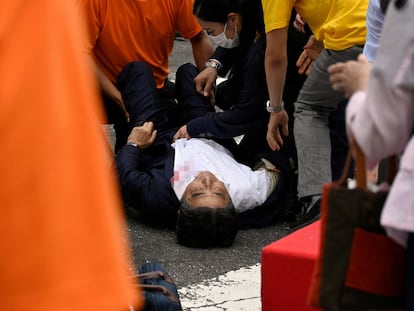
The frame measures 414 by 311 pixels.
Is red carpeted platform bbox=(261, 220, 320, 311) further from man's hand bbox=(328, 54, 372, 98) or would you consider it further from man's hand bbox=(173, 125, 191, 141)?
man's hand bbox=(173, 125, 191, 141)

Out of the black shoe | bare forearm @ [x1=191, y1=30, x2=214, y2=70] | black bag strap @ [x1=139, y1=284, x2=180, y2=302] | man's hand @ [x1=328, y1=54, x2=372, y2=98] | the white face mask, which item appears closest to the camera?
man's hand @ [x1=328, y1=54, x2=372, y2=98]

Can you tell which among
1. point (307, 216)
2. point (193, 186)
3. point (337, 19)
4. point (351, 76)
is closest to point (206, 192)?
point (193, 186)

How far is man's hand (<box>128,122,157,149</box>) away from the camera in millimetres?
5090

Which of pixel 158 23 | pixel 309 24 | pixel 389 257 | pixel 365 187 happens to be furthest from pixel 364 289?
pixel 158 23

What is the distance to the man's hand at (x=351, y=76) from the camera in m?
2.18

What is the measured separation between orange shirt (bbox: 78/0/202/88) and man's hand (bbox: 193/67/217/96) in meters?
0.32

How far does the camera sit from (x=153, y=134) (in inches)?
203

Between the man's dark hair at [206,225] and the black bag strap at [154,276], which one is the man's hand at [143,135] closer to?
the man's dark hair at [206,225]

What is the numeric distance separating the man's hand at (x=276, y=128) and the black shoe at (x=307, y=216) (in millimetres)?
338

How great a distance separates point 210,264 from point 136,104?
50.6 inches

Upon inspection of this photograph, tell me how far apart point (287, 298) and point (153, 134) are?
2117mm

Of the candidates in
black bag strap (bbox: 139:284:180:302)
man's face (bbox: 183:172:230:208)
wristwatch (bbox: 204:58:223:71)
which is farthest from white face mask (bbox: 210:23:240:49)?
black bag strap (bbox: 139:284:180:302)

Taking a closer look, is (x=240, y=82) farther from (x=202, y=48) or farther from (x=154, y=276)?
(x=154, y=276)

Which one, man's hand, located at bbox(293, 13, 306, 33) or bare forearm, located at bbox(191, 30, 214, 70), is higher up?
man's hand, located at bbox(293, 13, 306, 33)
